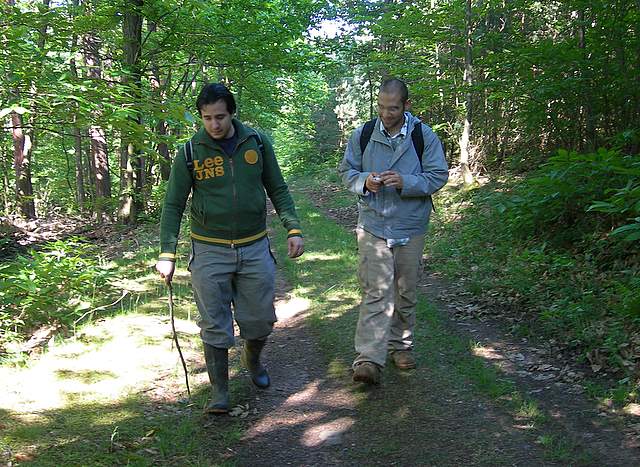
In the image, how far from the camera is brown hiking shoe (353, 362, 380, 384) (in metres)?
3.95

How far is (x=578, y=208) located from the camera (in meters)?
6.59

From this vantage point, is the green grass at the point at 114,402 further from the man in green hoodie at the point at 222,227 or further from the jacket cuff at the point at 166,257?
the jacket cuff at the point at 166,257

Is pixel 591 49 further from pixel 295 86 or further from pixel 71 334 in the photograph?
pixel 295 86

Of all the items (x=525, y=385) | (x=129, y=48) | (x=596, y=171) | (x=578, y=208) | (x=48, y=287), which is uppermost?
(x=129, y=48)

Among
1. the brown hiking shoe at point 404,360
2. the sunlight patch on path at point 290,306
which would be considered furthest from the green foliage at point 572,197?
the sunlight patch on path at point 290,306

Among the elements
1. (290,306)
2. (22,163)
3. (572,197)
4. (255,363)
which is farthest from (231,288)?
(22,163)

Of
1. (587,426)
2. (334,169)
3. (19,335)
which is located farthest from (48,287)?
(334,169)

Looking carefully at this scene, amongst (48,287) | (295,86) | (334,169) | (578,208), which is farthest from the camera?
(334,169)

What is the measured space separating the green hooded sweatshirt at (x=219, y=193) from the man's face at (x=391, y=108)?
940mm

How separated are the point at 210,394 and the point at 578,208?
5.14 meters

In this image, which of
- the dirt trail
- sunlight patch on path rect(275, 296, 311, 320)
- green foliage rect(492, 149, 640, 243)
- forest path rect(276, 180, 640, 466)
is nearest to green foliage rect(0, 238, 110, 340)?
sunlight patch on path rect(275, 296, 311, 320)

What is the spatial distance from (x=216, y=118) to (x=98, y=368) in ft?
8.13

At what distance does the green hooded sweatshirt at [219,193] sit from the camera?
11.8ft

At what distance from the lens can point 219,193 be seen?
11.8ft
